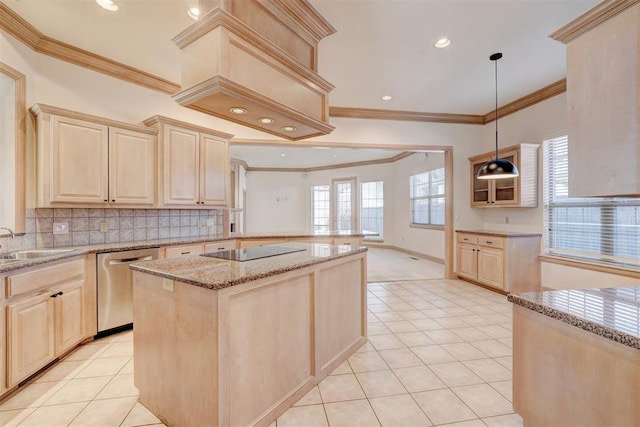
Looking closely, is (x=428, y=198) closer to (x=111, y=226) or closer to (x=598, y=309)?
(x=598, y=309)

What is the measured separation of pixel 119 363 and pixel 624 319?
3.18 meters

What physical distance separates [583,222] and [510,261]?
3.13 feet

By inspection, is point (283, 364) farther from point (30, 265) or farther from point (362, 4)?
point (362, 4)

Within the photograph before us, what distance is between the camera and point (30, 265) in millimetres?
2043

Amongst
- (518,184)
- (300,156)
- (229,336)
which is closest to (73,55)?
(229,336)

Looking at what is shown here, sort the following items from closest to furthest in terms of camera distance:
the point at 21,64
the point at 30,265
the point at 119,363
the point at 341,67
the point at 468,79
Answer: the point at 30,265, the point at 119,363, the point at 21,64, the point at 341,67, the point at 468,79

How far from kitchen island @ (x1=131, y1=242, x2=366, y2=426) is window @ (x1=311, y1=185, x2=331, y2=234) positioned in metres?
7.72

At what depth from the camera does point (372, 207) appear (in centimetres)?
909

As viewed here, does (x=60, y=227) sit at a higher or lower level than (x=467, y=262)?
higher

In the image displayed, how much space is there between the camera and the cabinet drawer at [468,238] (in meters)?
4.68

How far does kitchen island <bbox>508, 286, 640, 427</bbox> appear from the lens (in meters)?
1.05

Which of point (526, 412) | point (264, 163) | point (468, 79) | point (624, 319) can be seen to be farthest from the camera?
point (264, 163)

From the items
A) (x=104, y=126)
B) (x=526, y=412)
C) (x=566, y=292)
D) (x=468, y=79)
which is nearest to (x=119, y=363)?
(x=104, y=126)

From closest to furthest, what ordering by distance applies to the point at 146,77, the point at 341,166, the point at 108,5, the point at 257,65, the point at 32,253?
the point at 257,65 → the point at 108,5 → the point at 32,253 → the point at 146,77 → the point at 341,166
